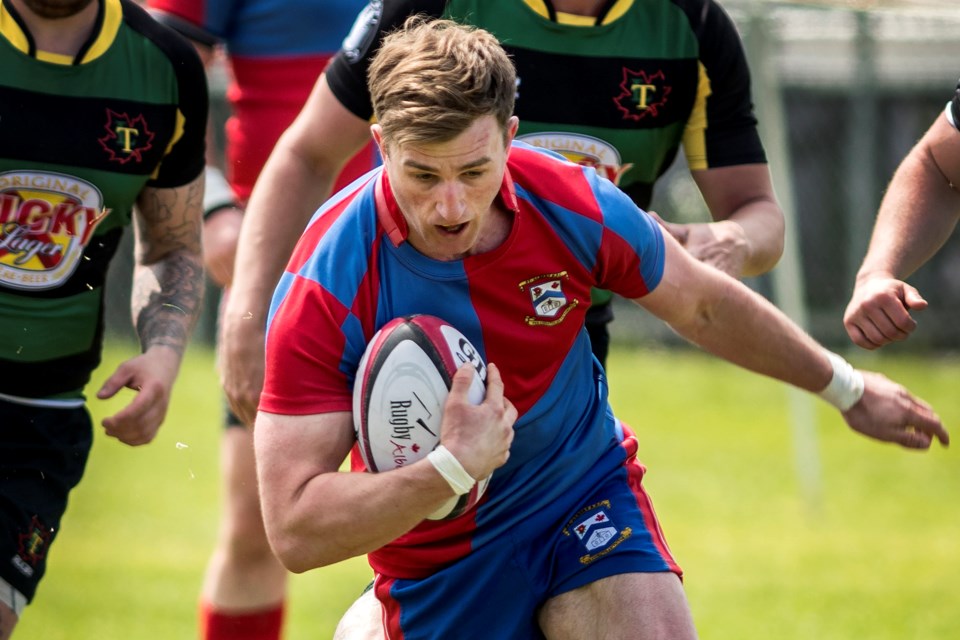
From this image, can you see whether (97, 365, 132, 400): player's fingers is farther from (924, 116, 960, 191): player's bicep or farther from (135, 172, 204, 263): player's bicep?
(924, 116, 960, 191): player's bicep

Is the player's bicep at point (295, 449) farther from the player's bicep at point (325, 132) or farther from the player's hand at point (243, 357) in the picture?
the player's bicep at point (325, 132)

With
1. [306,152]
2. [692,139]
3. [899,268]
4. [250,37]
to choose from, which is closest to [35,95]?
[306,152]

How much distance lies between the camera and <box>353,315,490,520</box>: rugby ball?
3.31 metres

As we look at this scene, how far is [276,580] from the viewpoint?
5.26 m

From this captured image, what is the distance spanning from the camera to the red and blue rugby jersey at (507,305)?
3.38 meters

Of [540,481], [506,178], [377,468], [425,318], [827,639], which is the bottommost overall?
[827,639]

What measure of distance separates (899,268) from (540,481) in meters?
1.34

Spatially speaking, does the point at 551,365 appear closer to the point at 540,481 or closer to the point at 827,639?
the point at 540,481

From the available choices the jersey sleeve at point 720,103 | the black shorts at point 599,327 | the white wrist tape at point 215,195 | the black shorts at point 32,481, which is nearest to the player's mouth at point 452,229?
the black shorts at point 599,327

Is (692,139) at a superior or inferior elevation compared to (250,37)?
superior

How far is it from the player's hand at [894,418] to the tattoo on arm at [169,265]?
2.06 metres

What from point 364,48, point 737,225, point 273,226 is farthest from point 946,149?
point 273,226

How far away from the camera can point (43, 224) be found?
4105 mm

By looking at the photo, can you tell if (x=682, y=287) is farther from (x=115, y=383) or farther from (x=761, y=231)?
(x=115, y=383)
